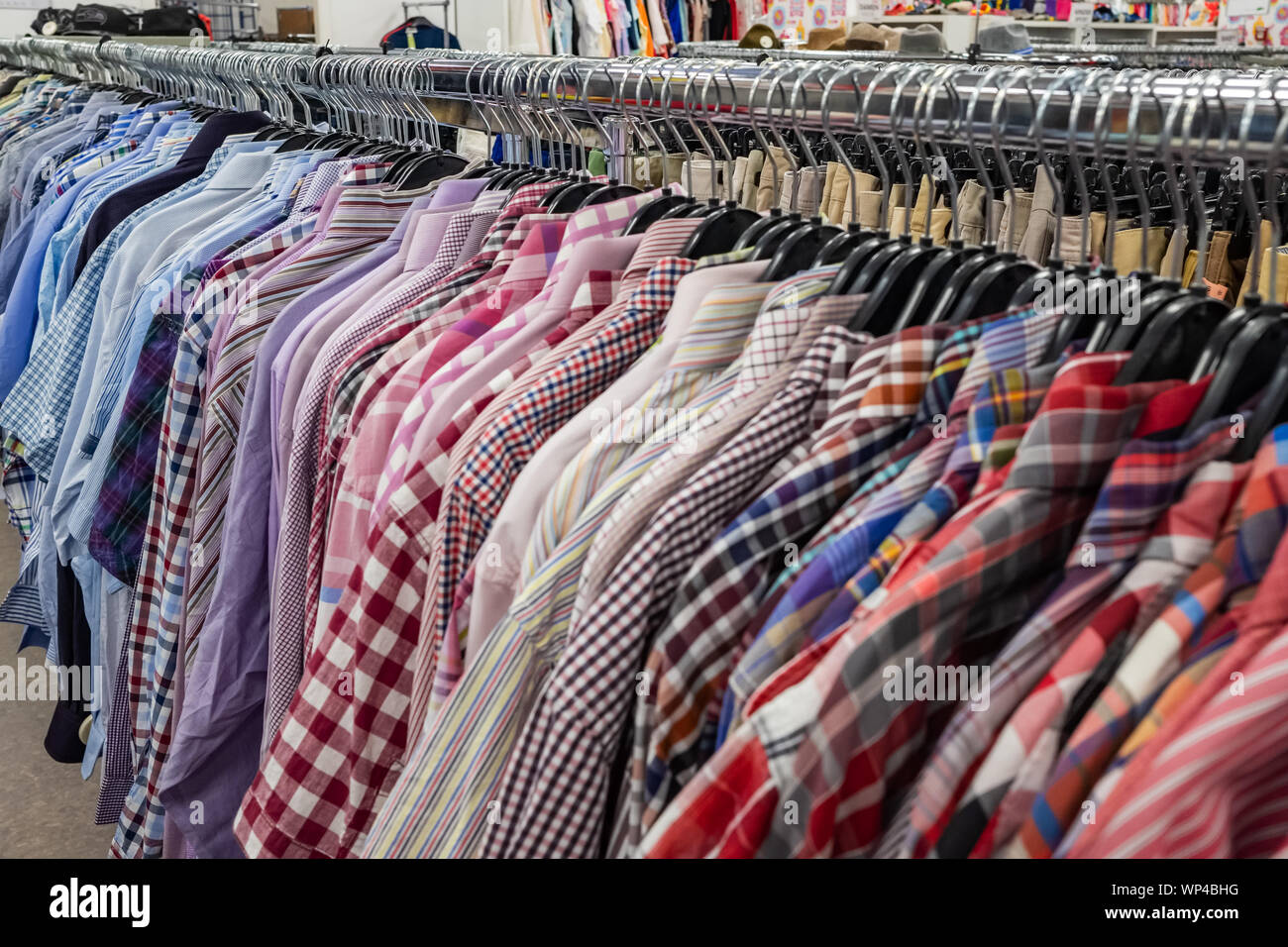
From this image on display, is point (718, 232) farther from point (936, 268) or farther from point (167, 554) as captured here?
point (167, 554)

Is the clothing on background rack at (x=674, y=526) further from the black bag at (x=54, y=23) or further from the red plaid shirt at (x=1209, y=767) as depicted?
the black bag at (x=54, y=23)

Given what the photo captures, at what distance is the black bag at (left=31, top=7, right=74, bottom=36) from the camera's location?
507 cm

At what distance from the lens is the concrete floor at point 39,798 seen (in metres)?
2.29

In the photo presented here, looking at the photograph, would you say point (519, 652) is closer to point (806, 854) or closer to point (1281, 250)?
point (806, 854)

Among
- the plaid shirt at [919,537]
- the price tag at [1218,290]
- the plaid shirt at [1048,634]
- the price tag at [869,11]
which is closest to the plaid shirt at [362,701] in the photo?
the plaid shirt at [919,537]

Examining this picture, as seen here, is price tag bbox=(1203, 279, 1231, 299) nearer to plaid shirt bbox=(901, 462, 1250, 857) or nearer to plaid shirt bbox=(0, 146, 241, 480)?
plaid shirt bbox=(901, 462, 1250, 857)

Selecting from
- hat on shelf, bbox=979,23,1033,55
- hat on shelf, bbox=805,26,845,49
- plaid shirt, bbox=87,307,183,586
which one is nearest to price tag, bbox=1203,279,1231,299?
plaid shirt, bbox=87,307,183,586

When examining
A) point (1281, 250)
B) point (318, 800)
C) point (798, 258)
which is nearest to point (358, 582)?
point (318, 800)

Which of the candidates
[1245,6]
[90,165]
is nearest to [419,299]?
[90,165]

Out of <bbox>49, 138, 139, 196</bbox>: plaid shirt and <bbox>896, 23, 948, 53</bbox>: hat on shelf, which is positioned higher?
<bbox>896, 23, 948, 53</bbox>: hat on shelf

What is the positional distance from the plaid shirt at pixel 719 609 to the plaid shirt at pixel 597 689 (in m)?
0.03

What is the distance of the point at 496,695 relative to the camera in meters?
0.92

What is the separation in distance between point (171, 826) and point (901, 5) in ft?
16.9

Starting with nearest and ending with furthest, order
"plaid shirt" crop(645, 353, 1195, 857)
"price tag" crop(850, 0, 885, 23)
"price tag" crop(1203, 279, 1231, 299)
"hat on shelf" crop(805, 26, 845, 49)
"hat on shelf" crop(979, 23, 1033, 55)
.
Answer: "plaid shirt" crop(645, 353, 1195, 857) < "price tag" crop(1203, 279, 1231, 299) < "hat on shelf" crop(979, 23, 1033, 55) < "hat on shelf" crop(805, 26, 845, 49) < "price tag" crop(850, 0, 885, 23)
